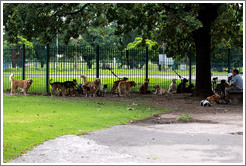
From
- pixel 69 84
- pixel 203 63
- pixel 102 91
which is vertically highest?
pixel 203 63

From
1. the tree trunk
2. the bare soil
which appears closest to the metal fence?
the tree trunk

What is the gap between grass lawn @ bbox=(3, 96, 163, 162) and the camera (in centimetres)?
977

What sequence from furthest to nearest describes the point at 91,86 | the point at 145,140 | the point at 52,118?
1. the point at 91,86
2. the point at 52,118
3. the point at 145,140

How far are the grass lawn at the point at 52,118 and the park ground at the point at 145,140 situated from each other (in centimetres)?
3

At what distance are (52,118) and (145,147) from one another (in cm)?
512

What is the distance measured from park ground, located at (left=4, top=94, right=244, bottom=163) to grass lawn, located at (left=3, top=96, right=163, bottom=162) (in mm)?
35

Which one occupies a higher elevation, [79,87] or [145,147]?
[79,87]

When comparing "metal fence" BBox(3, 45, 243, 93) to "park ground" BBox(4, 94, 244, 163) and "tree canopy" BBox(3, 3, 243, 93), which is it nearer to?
"tree canopy" BBox(3, 3, 243, 93)

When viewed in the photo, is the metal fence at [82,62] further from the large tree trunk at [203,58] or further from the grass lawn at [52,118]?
the grass lawn at [52,118]

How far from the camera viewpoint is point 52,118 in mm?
13586

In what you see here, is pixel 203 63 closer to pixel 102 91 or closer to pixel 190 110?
pixel 102 91

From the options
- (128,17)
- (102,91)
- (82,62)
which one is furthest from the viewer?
(82,62)

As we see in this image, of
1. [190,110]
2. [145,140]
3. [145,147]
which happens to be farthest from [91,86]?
[145,147]

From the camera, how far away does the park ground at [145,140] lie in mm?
8148
